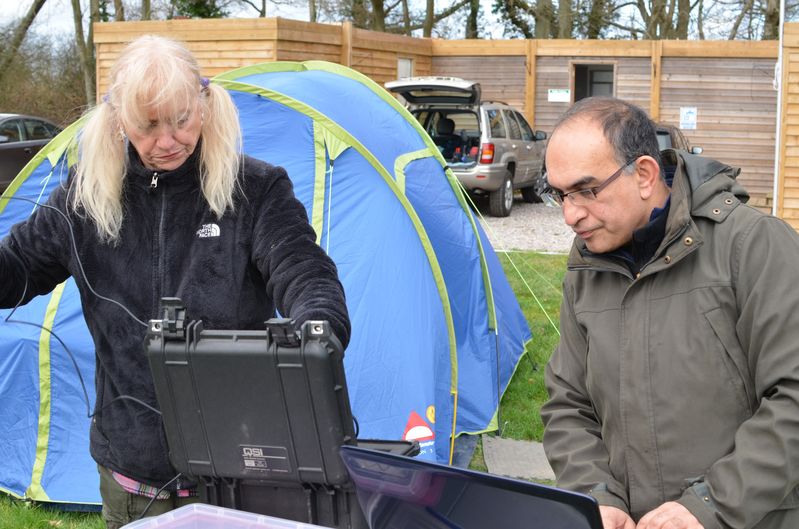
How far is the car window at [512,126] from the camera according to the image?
1391 centimetres

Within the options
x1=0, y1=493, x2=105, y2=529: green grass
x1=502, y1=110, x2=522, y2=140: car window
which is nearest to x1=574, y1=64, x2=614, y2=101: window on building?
x1=502, y1=110, x2=522, y2=140: car window

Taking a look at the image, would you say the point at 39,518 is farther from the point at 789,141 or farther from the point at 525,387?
the point at 789,141

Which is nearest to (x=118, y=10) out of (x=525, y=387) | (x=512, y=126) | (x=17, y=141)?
(x=17, y=141)

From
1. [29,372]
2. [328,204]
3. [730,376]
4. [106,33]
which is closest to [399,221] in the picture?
[328,204]

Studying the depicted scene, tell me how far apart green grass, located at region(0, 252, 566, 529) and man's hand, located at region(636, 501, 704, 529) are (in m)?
3.02

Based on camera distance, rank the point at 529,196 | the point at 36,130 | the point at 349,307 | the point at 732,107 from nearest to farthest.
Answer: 1. the point at 349,307
2. the point at 36,130
3. the point at 732,107
4. the point at 529,196

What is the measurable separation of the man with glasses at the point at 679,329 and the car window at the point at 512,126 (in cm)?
1191

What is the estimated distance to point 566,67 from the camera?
15953mm

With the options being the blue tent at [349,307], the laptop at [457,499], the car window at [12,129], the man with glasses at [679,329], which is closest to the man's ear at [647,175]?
the man with glasses at [679,329]

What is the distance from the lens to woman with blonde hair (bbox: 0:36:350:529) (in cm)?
218

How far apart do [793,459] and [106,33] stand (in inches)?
541

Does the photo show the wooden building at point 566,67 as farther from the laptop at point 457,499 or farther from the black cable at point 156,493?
the laptop at point 457,499

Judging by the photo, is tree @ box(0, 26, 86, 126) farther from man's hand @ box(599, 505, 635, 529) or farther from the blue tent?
man's hand @ box(599, 505, 635, 529)

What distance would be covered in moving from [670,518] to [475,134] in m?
12.1
